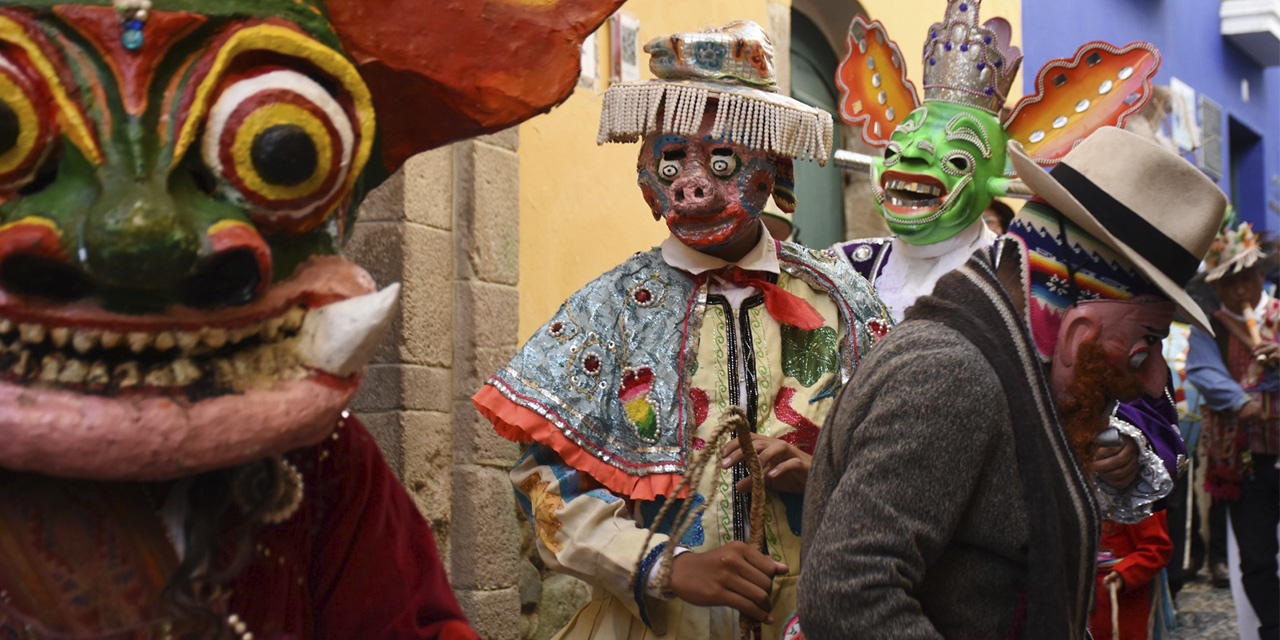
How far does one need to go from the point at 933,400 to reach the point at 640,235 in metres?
3.76

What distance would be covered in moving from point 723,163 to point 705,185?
0.07 meters

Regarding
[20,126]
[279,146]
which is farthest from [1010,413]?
[20,126]

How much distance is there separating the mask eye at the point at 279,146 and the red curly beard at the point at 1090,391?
128 centimetres

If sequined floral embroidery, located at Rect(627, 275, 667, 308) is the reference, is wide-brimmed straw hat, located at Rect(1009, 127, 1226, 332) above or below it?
above

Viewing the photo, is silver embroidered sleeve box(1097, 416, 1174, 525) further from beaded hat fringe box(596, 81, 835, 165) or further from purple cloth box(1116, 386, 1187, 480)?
beaded hat fringe box(596, 81, 835, 165)

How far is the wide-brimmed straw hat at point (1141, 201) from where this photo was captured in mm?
2334

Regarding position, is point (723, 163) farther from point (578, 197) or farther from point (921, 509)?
point (578, 197)

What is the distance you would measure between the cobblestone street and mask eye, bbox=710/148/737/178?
17.2 feet

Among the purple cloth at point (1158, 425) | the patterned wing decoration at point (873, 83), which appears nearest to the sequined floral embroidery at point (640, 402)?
the purple cloth at point (1158, 425)

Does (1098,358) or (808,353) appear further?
(808,353)

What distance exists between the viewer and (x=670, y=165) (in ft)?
10.4

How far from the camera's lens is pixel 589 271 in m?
5.52

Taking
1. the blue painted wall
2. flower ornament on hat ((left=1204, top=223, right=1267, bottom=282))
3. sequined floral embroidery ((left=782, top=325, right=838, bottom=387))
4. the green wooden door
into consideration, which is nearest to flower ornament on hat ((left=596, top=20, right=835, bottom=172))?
sequined floral embroidery ((left=782, top=325, right=838, bottom=387))

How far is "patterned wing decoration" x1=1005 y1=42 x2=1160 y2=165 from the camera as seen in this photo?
14.8 feet
